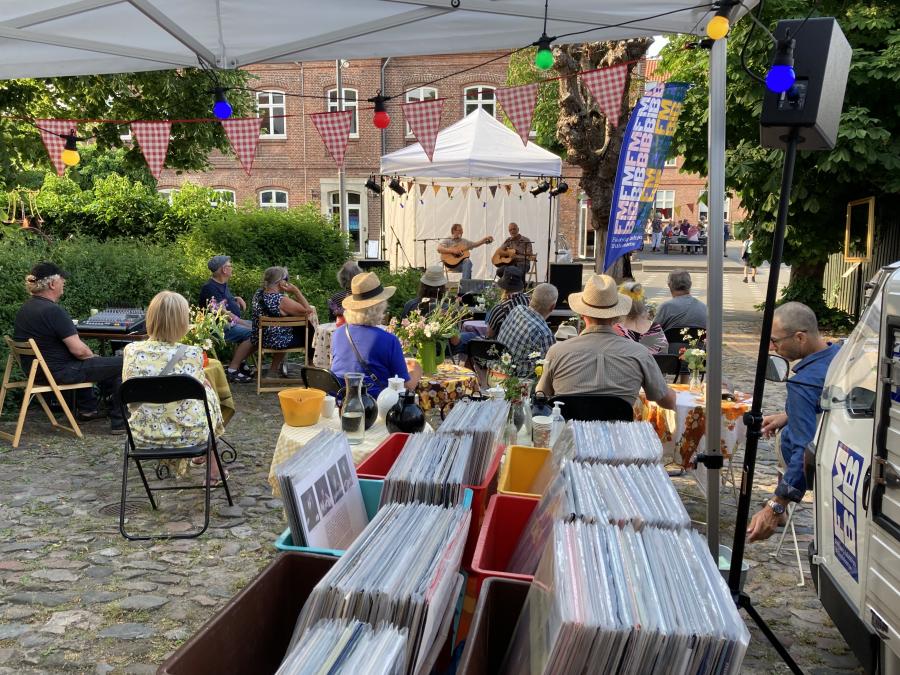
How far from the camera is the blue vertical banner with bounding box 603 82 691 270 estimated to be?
16.8 ft

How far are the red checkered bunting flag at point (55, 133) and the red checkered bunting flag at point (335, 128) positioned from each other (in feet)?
8.30

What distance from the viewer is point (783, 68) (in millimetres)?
2607

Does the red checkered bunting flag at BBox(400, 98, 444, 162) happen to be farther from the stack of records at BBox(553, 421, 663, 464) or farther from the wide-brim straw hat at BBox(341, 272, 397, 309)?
the stack of records at BBox(553, 421, 663, 464)

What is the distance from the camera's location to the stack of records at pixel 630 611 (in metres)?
0.94

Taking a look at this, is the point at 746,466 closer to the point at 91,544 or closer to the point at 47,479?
the point at 91,544

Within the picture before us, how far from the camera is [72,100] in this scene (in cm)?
1114

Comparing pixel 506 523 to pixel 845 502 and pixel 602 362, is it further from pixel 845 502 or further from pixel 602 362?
pixel 602 362

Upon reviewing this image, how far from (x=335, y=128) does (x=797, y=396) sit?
521 cm

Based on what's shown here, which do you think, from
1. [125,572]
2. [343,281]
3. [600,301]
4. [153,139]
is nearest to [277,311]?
[343,281]

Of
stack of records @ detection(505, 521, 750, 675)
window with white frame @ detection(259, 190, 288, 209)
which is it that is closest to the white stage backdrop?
window with white frame @ detection(259, 190, 288, 209)

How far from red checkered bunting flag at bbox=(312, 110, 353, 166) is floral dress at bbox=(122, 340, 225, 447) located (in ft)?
10.3

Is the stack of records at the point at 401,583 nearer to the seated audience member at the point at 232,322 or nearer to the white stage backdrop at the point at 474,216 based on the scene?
the seated audience member at the point at 232,322

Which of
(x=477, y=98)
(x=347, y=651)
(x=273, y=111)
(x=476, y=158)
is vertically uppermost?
(x=477, y=98)

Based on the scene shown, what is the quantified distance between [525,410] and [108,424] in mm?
5001
